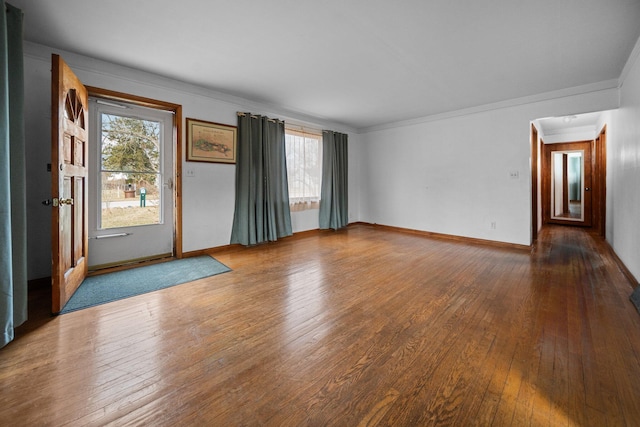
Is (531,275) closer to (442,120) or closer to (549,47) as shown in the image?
(549,47)

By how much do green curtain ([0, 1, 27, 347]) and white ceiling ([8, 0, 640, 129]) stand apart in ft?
1.86

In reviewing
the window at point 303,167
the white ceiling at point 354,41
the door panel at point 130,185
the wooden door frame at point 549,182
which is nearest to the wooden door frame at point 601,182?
the wooden door frame at point 549,182

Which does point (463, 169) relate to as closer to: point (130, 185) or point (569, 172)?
point (569, 172)

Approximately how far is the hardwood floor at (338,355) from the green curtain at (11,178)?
0.28 metres

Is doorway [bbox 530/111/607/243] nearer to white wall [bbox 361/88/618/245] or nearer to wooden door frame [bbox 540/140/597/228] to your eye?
wooden door frame [bbox 540/140/597/228]

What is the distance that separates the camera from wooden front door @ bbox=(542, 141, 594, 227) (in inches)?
261

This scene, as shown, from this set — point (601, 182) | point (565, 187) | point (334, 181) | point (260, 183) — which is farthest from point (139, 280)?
point (565, 187)

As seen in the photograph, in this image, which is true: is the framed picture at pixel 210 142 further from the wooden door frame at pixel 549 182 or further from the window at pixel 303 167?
the wooden door frame at pixel 549 182

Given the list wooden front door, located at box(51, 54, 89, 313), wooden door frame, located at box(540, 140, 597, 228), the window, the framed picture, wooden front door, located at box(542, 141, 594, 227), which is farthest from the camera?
wooden front door, located at box(542, 141, 594, 227)

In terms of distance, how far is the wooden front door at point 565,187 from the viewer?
6.63m

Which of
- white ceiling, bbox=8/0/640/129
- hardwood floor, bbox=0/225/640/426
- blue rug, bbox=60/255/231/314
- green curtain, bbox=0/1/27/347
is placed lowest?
hardwood floor, bbox=0/225/640/426

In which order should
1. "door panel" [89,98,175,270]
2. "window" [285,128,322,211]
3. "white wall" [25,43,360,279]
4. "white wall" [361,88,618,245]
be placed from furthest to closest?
1. "window" [285,128,322,211]
2. "white wall" [361,88,618,245]
3. "door panel" [89,98,175,270]
4. "white wall" [25,43,360,279]

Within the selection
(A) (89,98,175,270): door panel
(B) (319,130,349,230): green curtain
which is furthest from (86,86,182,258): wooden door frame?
(B) (319,130,349,230): green curtain

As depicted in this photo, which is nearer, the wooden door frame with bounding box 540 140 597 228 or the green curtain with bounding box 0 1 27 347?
the green curtain with bounding box 0 1 27 347
